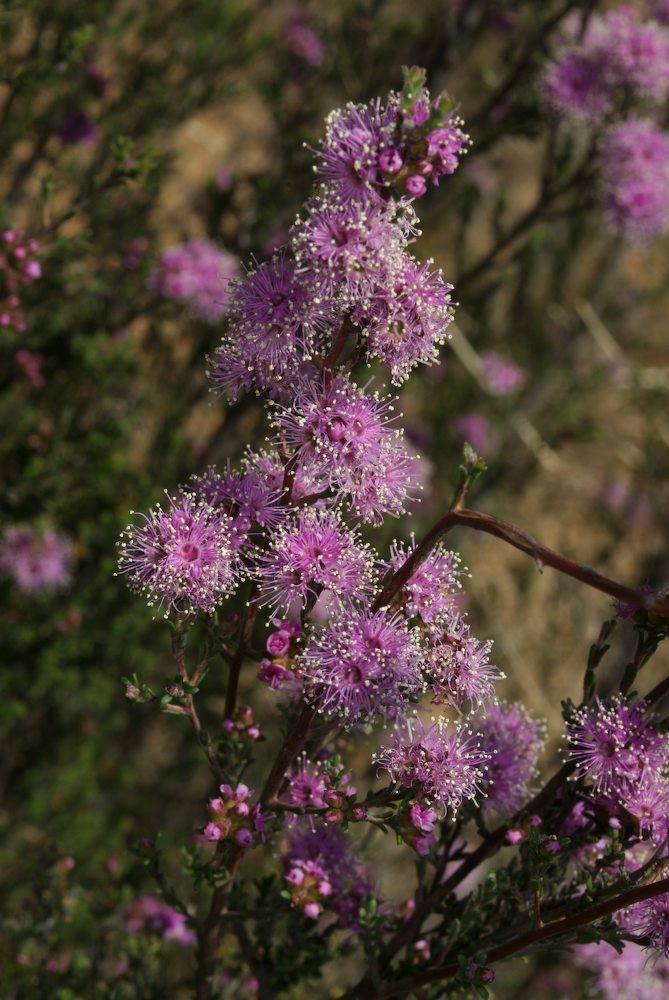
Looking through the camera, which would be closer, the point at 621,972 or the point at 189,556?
the point at 189,556

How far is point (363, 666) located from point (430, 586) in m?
0.25

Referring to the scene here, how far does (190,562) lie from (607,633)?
3.12 ft

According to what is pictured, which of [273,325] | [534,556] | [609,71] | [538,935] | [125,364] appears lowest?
[538,935]

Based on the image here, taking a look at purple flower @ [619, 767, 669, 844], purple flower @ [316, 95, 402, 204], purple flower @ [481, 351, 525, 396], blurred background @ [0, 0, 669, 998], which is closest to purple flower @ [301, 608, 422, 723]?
purple flower @ [619, 767, 669, 844]

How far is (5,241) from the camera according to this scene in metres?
3.40

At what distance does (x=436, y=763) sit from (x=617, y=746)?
1.23ft

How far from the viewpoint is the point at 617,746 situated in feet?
6.52

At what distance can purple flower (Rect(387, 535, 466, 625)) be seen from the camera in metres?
2.00

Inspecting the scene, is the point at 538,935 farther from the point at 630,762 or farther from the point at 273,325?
the point at 273,325

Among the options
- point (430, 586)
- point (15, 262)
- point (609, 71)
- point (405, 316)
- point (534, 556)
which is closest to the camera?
point (534, 556)

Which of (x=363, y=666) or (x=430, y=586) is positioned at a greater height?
(x=430, y=586)

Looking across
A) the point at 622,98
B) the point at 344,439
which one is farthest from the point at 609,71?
the point at 344,439

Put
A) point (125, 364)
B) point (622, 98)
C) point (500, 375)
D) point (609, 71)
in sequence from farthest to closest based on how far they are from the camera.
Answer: point (500, 375) → point (125, 364) → point (622, 98) → point (609, 71)

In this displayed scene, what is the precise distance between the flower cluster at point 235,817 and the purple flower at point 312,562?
44 cm
